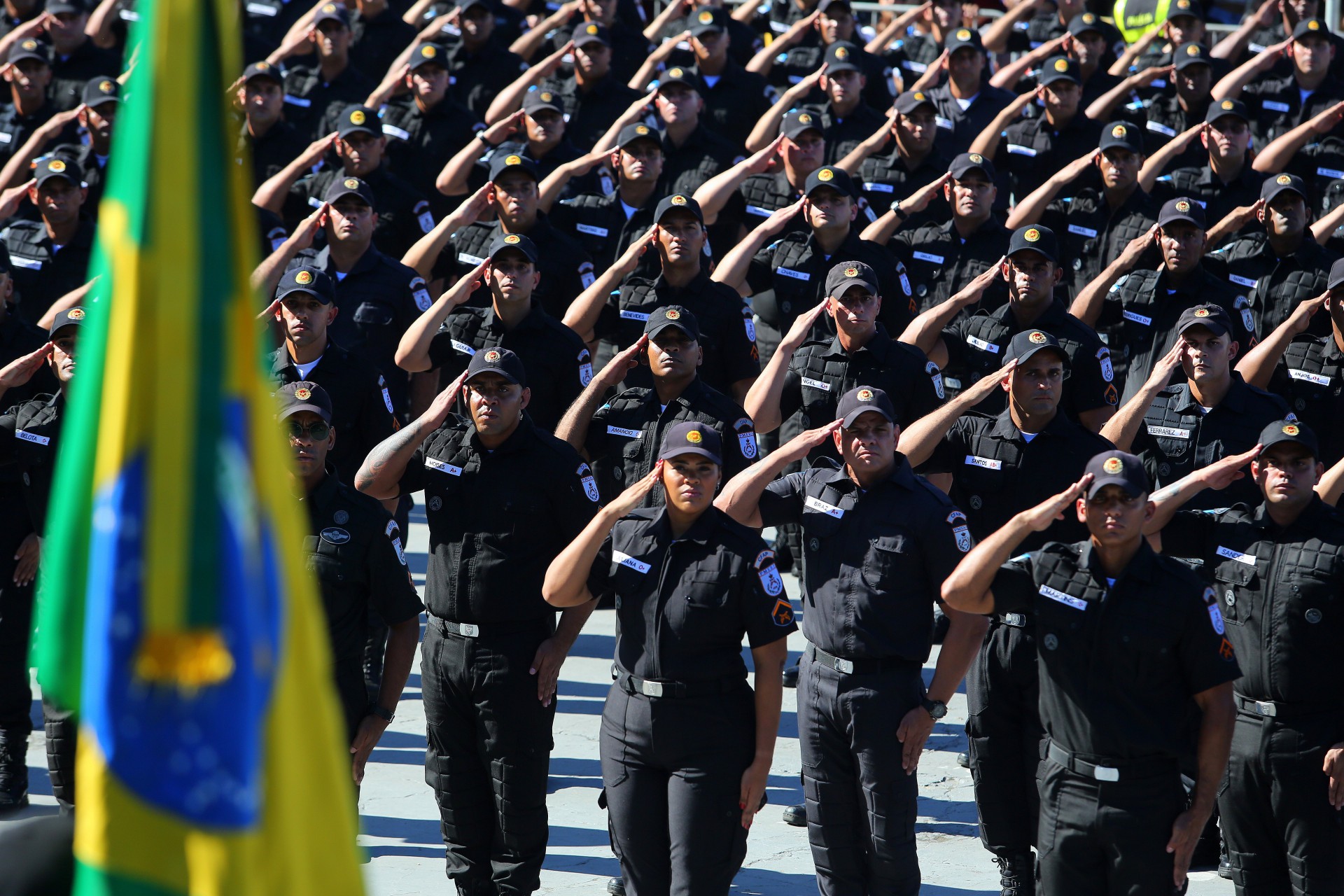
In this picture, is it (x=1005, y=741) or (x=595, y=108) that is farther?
(x=595, y=108)

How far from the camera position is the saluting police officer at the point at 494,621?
683cm

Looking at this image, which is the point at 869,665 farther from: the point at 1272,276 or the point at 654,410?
the point at 1272,276

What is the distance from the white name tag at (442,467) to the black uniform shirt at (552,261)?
257 cm

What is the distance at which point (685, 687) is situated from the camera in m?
6.23

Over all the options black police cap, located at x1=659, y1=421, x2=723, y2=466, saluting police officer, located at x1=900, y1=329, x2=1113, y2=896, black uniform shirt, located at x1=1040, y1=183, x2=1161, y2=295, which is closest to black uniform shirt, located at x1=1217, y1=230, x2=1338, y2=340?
black uniform shirt, located at x1=1040, y1=183, x2=1161, y2=295

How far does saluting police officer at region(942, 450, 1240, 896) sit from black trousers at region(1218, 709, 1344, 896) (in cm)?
64

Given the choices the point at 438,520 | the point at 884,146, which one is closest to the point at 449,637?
the point at 438,520

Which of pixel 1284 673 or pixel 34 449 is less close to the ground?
pixel 34 449

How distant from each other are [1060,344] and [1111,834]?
295 centimetres

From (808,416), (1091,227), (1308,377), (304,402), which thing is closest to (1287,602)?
(1308,377)

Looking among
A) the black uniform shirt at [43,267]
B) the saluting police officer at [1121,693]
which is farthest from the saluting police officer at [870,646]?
the black uniform shirt at [43,267]

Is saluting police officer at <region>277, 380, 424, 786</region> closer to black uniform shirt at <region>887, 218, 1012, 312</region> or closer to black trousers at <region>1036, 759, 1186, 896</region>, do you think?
black trousers at <region>1036, 759, 1186, 896</region>

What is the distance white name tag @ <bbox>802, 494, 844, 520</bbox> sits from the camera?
6.67m

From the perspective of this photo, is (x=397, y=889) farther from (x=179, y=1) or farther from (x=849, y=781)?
(x=179, y=1)
